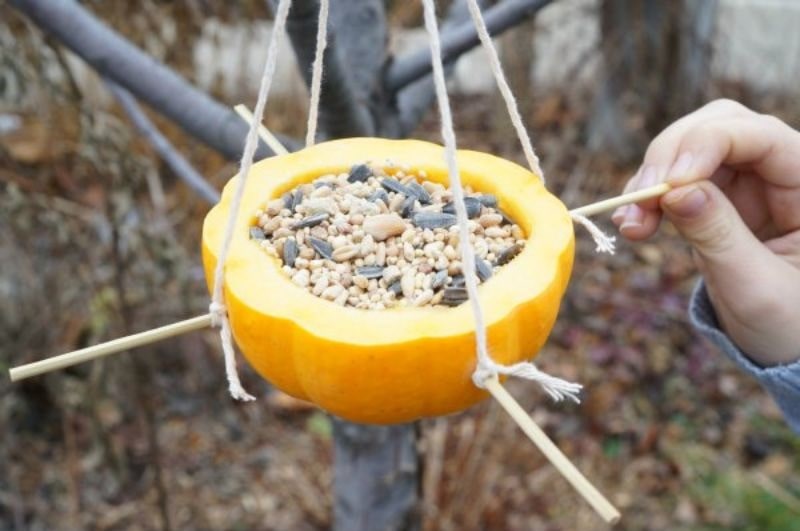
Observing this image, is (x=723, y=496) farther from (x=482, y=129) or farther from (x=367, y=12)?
(x=482, y=129)

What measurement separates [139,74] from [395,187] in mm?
528

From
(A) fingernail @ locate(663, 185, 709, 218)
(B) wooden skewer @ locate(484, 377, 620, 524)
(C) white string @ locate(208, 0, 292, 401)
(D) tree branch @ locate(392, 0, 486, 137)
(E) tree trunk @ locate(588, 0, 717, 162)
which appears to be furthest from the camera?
(E) tree trunk @ locate(588, 0, 717, 162)

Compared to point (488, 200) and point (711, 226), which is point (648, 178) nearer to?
point (711, 226)

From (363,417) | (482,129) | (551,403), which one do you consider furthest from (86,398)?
(482,129)

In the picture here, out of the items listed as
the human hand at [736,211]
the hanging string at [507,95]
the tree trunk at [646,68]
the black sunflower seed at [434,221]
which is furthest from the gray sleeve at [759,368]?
the tree trunk at [646,68]

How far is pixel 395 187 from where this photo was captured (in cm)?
86

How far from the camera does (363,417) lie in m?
0.76

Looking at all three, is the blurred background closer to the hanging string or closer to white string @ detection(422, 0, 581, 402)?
the hanging string

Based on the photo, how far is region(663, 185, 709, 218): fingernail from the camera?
100cm

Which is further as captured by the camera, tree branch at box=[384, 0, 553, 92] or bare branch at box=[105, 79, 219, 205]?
bare branch at box=[105, 79, 219, 205]

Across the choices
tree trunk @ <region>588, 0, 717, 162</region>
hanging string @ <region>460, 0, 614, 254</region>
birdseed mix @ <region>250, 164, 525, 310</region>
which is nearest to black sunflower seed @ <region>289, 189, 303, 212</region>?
birdseed mix @ <region>250, 164, 525, 310</region>

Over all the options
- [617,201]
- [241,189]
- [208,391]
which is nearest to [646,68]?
[208,391]

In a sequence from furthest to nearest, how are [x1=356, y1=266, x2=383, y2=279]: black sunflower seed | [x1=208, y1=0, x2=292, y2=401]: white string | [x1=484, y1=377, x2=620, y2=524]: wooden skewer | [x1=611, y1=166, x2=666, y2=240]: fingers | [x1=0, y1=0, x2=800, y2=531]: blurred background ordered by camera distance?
[x1=0, y1=0, x2=800, y2=531]: blurred background < [x1=611, y1=166, x2=666, y2=240]: fingers < [x1=356, y1=266, x2=383, y2=279]: black sunflower seed < [x1=208, y1=0, x2=292, y2=401]: white string < [x1=484, y1=377, x2=620, y2=524]: wooden skewer

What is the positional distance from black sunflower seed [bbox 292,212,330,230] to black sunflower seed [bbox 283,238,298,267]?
2cm
